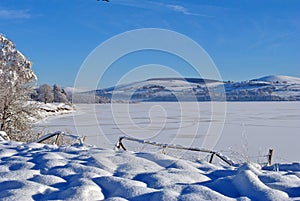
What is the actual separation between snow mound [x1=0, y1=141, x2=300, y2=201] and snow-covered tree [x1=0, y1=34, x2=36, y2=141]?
10686 millimetres

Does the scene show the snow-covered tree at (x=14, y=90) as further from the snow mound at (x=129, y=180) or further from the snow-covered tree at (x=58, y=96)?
the snow-covered tree at (x=58, y=96)

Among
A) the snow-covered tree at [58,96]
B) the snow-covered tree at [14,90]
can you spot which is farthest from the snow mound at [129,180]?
the snow-covered tree at [58,96]

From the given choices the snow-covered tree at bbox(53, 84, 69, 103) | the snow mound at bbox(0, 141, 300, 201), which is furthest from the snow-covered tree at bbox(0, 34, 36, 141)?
the snow-covered tree at bbox(53, 84, 69, 103)

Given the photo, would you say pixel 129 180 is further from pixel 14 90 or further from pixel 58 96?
pixel 58 96

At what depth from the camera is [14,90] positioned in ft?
50.4

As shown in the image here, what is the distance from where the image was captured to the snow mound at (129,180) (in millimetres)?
3188

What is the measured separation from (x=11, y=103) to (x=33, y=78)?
145 centimetres

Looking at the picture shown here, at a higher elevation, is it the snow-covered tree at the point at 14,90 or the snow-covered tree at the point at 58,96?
the snow-covered tree at the point at 58,96

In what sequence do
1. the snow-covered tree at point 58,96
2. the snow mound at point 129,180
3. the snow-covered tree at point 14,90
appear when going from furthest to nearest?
the snow-covered tree at point 58,96
the snow-covered tree at point 14,90
the snow mound at point 129,180

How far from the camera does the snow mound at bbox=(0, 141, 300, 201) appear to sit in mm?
3188

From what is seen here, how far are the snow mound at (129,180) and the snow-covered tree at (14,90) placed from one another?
421 inches

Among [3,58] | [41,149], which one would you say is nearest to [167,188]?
[41,149]

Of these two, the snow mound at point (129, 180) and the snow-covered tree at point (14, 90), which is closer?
the snow mound at point (129, 180)

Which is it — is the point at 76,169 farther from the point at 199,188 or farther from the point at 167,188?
the point at 199,188
